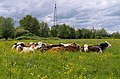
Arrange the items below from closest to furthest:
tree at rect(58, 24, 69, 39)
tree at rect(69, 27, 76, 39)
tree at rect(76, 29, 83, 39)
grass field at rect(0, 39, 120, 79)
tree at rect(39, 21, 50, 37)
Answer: grass field at rect(0, 39, 120, 79), tree at rect(39, 21, 50, 37), tree at rect(58, 24, 69, 39), tree at rect(69, 27, 76, 39), tree at rect(76, 29, 83, 39)

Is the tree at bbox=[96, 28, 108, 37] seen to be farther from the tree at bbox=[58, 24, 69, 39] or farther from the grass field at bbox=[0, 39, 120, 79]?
the grass field at bbox=[0, 39, 120, 79]

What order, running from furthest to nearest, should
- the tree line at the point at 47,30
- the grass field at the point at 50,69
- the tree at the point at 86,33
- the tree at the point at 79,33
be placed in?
the tree at the point at 86,33, the tree at the point at 79,33, the tree line at the point at 47,30, the grass field at the point at 50,69

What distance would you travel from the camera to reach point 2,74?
10.4 meters

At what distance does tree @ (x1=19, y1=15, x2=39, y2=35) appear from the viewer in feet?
401

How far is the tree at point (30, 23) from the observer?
401 feet

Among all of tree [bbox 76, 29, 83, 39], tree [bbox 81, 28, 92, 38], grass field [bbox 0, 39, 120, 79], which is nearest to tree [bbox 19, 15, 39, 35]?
tree [bbox 76, 29, 83, 39]

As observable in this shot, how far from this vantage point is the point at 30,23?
123750 mm

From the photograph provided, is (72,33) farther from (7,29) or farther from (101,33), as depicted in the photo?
(7,29)

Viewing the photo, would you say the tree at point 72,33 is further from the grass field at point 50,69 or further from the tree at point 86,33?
the grass field at point 50,69

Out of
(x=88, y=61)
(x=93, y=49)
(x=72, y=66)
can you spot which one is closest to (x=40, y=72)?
(x=72, y=66)

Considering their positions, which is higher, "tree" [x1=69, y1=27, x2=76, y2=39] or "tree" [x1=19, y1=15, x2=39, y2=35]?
"tree" [x1=19, y1=15, x2=39, y2=35]

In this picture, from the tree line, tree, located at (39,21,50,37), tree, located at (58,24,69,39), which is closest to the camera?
the tree line

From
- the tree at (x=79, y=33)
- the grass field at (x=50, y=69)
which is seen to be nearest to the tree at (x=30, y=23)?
the tree at (x=79, y=33)

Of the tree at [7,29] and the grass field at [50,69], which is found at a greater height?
the tree at [7,29]
